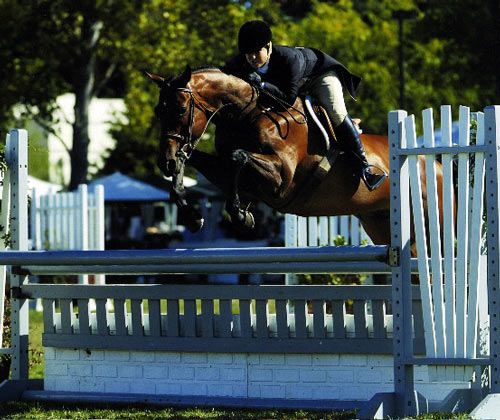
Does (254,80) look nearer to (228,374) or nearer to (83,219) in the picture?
(228,374)

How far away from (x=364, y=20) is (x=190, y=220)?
1478 inches

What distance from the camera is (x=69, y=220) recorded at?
15.7 meters

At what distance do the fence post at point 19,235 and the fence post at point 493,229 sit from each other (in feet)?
9.25

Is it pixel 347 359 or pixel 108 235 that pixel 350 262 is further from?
pixel 108 235

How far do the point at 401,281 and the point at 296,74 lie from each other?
2.47m

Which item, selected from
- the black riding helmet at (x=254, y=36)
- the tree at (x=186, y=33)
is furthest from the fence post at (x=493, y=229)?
the tree at (x=186, y=33)

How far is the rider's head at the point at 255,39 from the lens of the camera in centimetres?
821

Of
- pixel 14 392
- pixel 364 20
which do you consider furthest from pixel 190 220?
pixel 364 20

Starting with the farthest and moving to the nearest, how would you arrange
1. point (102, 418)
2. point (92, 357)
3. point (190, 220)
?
point (190, 220) → point (92, 357) → point (102, 418)

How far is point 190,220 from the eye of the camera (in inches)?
317

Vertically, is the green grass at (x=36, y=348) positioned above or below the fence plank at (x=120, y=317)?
below

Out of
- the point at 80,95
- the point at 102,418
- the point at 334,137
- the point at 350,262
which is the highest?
the point at 80,95

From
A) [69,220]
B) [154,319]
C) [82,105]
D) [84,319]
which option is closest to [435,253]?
[154,319]

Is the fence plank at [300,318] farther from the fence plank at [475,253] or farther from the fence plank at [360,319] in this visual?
the fence plank at [475,253]
